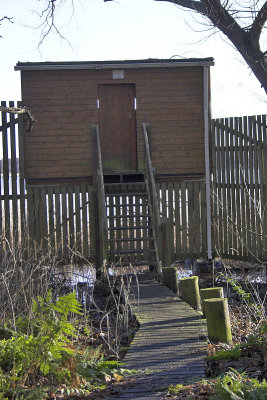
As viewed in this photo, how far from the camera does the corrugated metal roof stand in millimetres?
15656

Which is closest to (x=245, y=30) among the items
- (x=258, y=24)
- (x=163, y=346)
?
(x=258, y=24)

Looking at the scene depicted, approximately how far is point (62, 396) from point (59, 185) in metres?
10.0

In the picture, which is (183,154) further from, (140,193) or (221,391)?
(221,391)

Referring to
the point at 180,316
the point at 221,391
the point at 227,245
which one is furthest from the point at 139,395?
the point at 227,245

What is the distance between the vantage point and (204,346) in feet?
25.2

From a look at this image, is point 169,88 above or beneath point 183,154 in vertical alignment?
above

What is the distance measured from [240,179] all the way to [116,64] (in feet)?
12.6

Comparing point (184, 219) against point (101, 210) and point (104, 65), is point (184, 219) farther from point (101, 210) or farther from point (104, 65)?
point (104, 65)

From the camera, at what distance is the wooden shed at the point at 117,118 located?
1588 cm

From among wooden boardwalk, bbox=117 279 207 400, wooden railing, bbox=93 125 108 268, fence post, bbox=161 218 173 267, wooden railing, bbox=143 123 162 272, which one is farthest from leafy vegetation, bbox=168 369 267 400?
wooden railing, bbox=143 123 162 272

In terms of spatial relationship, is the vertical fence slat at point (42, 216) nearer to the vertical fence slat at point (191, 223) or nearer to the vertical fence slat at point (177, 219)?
the vertical fence slat at point (177, 219)

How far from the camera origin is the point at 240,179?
1530 centimetres

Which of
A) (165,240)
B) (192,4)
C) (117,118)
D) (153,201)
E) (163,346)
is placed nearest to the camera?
(163,346)

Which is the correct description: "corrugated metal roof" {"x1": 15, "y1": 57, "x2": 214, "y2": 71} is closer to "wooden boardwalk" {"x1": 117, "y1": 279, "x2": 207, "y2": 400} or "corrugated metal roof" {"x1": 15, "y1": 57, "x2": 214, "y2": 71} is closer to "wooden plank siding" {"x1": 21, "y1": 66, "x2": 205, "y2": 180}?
"wooden plank siding" {"x1": 21, "y1": 66, "x2": 205, "y2": 180}
